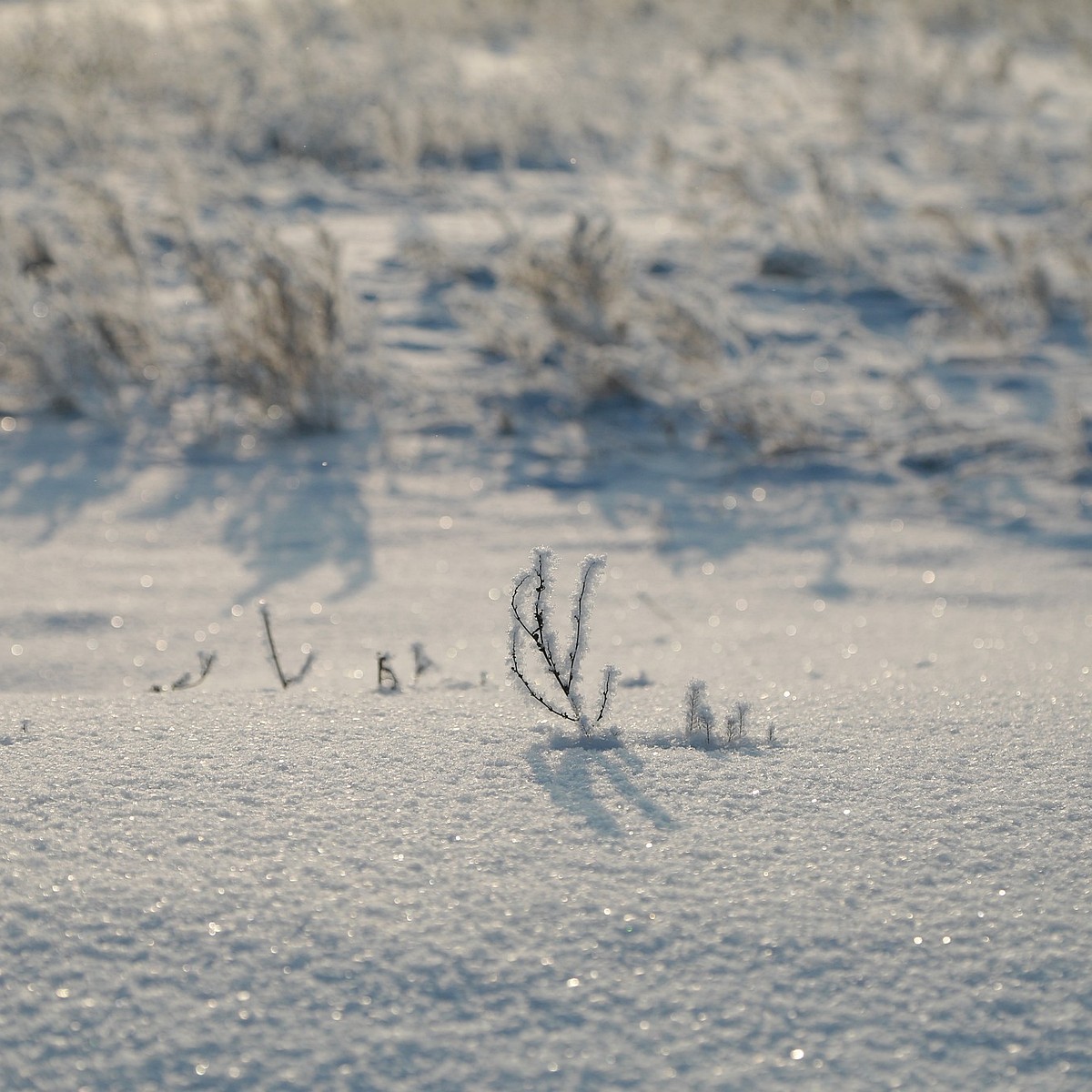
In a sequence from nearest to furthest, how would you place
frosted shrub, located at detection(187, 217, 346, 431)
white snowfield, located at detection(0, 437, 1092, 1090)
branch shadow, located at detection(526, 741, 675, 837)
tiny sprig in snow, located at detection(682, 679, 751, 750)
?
white snowfield, located at detection(0, 437, 1092, 1090), branch shadow, located at detection(526, 741, 675, 837), tiny sprig in snow, located at detection(682, 679, 751, 750), frosted shrub, located at detection(187, 217, 346, 431)

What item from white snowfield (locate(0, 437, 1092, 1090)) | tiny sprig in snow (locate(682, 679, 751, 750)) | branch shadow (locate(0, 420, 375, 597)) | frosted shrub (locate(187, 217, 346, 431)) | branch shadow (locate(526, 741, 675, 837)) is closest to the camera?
white snowfield (locate(0, 437, 1092, 1090))

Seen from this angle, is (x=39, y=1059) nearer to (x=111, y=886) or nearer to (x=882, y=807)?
(x=111, y=886)

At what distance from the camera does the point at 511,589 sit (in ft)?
8.18

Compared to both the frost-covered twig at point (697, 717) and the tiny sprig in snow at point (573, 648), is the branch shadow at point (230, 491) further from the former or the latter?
the frost-covered twig at point (697, 717)

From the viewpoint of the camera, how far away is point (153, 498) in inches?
112

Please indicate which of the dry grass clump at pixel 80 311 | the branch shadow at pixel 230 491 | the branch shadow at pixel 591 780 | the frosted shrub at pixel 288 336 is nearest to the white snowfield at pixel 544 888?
the branch shadow at pixel 591 780

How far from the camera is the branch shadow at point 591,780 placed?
1.16 meters

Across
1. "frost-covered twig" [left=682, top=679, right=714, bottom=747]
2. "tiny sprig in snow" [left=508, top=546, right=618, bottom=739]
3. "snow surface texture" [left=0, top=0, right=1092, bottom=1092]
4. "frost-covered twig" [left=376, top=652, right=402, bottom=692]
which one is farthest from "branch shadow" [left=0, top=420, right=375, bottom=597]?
"frost-covered twig" [left=682, top=679, right=714, bottom=747]

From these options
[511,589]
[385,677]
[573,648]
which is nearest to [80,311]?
[511,589]

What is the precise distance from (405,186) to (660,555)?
3.49 metres

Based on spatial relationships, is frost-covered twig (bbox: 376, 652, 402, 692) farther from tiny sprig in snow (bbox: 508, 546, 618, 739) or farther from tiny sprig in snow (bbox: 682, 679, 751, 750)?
tiny sprig in snow (bbox: 682, 679, 751, 750)

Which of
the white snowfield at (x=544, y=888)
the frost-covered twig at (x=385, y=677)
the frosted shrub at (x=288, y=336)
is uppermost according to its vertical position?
the frosted shrub at (x=288, y=336)

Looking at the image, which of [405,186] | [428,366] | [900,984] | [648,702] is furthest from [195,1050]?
[405,186]

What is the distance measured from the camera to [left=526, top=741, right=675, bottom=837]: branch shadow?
3.79 feet
